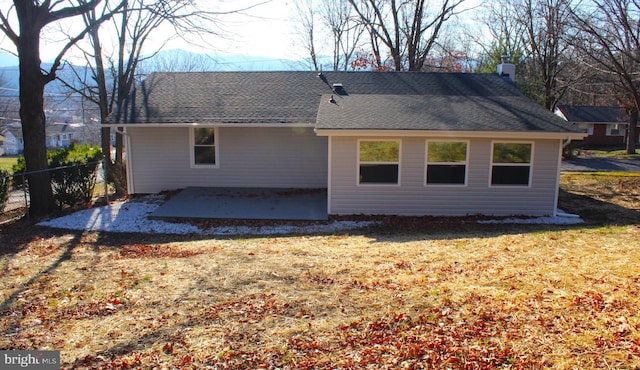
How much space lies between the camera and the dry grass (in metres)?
3.90

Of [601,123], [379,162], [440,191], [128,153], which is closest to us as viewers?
[379,162]

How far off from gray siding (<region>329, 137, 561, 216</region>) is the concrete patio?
103 centimetres

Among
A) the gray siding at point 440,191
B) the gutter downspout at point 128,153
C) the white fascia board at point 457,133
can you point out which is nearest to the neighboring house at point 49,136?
the gutter downspout at point 128,153

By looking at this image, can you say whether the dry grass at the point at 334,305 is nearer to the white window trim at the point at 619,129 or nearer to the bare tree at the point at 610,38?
the bare tree at the point at 610,38

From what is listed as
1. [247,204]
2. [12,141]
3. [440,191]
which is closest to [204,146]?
[247,204]

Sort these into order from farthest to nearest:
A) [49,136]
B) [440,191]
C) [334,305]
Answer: [49,136], [440,191], [334,305]

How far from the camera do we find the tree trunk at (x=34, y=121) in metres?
11.1

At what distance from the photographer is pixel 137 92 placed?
15016 mm

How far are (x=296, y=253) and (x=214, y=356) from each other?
12.6 ft

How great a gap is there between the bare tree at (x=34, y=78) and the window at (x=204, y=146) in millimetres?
4065

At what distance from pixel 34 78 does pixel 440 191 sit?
36.3 ft

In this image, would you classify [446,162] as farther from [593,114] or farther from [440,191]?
[593,114]

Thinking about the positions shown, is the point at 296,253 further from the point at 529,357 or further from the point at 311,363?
the point at 529,357

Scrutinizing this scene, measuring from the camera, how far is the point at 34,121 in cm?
1145
